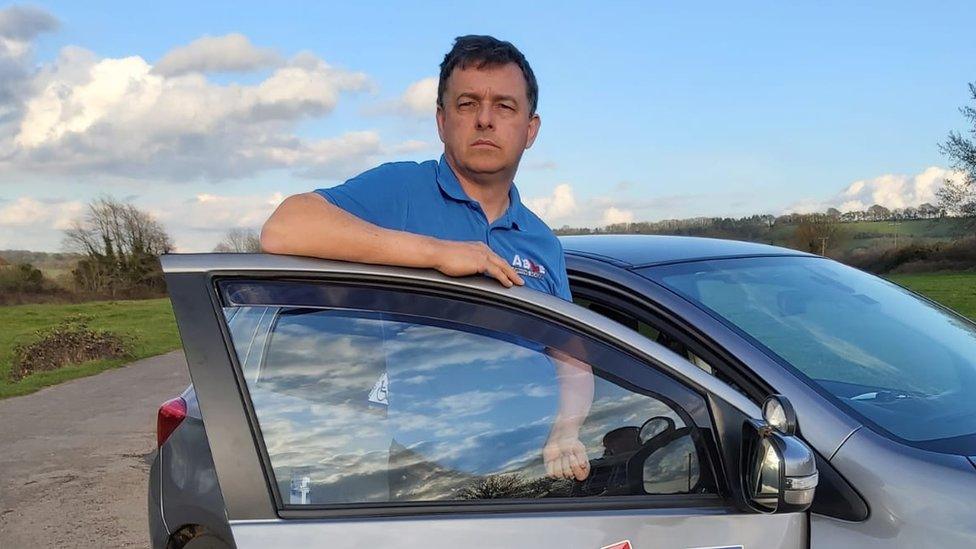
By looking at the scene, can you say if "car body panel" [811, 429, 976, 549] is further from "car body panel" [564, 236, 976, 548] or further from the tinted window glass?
the tinted window glass

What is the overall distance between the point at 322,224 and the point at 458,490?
2.17ft

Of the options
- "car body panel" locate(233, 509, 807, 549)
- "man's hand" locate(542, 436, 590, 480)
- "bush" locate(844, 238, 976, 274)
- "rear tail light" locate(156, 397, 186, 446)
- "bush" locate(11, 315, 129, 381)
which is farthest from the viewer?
"bush" locate(844, 238, 976, 274)

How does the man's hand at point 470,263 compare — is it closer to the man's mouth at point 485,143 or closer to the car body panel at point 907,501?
the man's mouth at point 485,143

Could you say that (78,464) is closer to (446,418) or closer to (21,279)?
(446,418)

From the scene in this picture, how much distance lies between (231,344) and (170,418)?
88cm

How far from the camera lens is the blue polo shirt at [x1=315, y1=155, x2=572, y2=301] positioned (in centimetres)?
212

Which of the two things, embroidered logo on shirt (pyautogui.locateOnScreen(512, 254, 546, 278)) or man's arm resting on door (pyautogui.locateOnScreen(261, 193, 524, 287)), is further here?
embroidered logo on shirt (pyautogui.locateOnScreen(512, 254, 546, 278))

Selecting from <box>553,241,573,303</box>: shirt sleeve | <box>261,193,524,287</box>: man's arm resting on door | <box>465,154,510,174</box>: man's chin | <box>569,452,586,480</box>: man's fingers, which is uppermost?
<box>465,154,510,174</box>: man's chin

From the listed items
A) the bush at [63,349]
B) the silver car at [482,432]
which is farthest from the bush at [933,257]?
the silver car at [482,432]

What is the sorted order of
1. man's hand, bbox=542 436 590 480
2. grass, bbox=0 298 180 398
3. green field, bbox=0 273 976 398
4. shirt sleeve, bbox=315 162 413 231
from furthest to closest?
green field, bbox=0 273 976 398, grass, bbox=0 298 180 398, shirt sleeve, bbox=315 162 413 231, man's hand, bbox=542 436 590 480

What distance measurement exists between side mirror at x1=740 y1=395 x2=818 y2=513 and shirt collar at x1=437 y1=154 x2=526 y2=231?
956 mm

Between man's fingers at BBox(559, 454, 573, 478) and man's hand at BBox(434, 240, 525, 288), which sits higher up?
man's hand at BBox(434, 240, 525, 288)

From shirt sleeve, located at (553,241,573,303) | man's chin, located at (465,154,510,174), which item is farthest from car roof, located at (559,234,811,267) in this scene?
man's chin, located at (465,154,510,174)

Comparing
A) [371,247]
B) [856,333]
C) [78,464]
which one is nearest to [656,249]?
[856,333]
